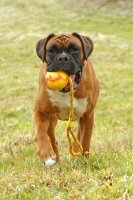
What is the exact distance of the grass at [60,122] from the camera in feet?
13.0

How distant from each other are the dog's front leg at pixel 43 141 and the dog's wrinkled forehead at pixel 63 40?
89 cm

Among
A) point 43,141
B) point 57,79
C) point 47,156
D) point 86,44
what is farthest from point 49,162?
point 86,44

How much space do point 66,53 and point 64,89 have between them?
1.33 ft

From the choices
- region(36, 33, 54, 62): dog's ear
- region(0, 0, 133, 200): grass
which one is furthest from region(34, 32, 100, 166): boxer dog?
region(0, 0, 133, 200): grass

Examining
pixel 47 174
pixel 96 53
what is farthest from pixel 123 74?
pixel 47 174

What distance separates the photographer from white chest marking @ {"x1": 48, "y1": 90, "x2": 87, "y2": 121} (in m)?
5.28

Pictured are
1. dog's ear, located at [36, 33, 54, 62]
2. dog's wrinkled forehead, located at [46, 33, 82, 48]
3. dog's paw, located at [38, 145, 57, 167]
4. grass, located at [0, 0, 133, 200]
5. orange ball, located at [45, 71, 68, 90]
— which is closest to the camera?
grass, located at [0, 0, 133, 200]

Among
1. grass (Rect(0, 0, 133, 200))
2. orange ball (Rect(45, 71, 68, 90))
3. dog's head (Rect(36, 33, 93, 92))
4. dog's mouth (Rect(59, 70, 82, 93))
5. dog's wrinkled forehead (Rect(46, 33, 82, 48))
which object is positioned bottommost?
grass (Rect(0, 0, 133, 200))

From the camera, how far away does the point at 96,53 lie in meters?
22.2

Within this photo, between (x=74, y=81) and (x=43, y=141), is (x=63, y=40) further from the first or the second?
(x=43, y=141)

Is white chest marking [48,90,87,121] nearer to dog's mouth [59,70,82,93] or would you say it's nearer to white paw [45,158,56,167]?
dog's mouth [59,70,82,93]

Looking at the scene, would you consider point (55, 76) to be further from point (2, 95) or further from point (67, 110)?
point (2, 95)

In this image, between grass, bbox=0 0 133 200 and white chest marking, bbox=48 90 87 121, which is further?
white chest marking, bbox=48 90 87 121

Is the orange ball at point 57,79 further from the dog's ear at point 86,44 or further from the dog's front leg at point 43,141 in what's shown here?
the dog's front leg at point 43,141
